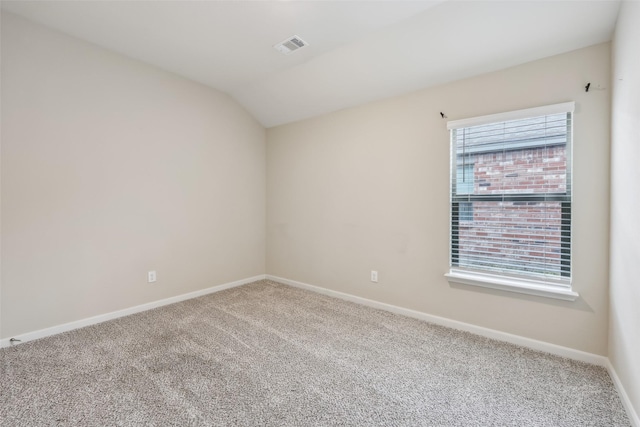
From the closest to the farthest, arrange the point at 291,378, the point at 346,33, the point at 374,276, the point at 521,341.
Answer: the point at 291,378
the point at 521,341
the point at 346,33
the point at 374,276

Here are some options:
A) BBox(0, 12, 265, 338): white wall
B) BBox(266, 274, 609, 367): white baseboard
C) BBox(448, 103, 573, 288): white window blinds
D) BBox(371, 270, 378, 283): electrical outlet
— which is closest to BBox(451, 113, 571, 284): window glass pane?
BBox(448, 103, 573, 288): white window blinds

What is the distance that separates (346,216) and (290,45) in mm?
1898

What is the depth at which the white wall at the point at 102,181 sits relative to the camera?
229 centimetres

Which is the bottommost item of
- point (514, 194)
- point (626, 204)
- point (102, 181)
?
point (626, 204)

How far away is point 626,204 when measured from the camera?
1.61 metres

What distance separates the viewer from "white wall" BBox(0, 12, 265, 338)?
229cm

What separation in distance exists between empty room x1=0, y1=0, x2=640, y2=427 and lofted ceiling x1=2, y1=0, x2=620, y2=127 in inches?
0.8

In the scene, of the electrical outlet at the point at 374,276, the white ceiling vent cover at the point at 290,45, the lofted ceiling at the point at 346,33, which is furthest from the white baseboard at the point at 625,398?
the white ceiling vent cover at the point at 290,45

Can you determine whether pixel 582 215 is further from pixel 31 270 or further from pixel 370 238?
pixel 31 270

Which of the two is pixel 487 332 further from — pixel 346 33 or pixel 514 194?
pixel 346 33

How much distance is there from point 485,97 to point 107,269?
154 inches

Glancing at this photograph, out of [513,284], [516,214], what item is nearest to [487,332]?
[513,284]

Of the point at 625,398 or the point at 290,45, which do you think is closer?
the point at 625,398

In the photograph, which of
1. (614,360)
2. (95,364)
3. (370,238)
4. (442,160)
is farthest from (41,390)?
(614,360)
